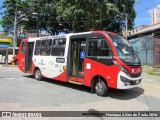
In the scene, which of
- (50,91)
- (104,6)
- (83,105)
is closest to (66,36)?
(50,91)

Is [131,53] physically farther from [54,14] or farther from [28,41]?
[54,14]

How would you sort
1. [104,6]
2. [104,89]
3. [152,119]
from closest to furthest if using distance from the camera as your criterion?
1. [152,119]
2. [104,89]
3. [104,6]

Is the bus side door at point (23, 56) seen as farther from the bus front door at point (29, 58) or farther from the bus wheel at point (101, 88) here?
the bus wheel at point (101, 88)

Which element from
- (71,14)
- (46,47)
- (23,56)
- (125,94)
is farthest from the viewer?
(71,14)

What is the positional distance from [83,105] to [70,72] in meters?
3.23

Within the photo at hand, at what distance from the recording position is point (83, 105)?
300 inches

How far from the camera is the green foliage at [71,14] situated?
1248 inches

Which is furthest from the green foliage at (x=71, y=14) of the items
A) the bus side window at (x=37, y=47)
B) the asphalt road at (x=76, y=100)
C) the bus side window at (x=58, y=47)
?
the asphalt road at (x=76, y=100)

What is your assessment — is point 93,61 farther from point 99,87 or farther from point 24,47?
point 24,47

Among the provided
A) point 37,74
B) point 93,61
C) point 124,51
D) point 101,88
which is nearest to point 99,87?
point 101,88

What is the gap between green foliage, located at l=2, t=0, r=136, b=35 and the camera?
1248 inches

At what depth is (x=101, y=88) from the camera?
9086mm

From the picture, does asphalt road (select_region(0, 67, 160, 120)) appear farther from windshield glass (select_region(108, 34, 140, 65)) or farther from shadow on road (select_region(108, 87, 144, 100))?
windshield glass (select_region(108, 34, 140, 65))

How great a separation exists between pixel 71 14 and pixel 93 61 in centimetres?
2320
